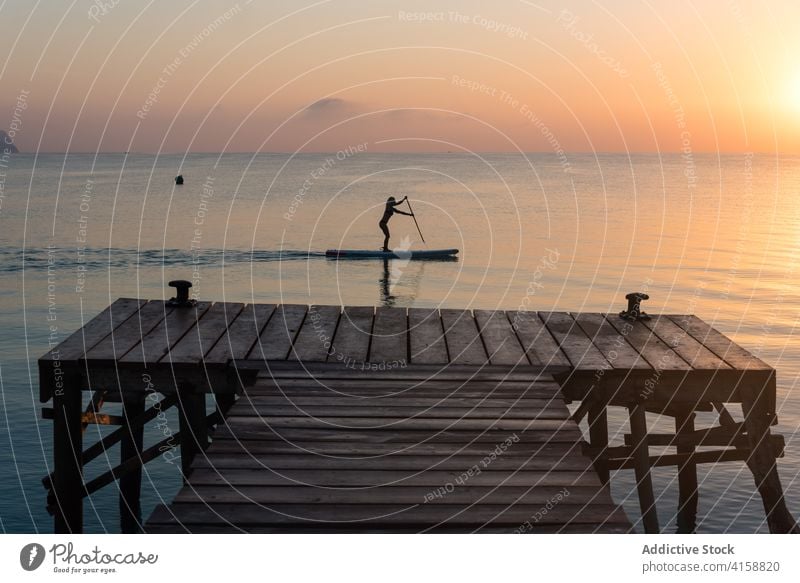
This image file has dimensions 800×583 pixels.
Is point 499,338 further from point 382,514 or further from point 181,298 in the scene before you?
point 382,514

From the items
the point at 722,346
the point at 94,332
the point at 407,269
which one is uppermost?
the point at 407,269

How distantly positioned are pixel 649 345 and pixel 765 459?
1.81 meters

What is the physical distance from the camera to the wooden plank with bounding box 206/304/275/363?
9.93 metres

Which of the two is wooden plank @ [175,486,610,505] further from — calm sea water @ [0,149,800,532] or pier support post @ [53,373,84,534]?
calm sea water @ [0,149,800,532]

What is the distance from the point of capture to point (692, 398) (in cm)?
977

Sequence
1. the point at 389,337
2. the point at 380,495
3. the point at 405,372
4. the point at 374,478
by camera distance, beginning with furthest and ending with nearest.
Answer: the point at 389,337
the point at 405,372
the point at 374,478
the point at 380,495

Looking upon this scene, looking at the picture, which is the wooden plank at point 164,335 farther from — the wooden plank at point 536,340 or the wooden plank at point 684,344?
the wooden plank at point 684,344

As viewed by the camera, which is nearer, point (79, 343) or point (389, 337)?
point (79, 343)

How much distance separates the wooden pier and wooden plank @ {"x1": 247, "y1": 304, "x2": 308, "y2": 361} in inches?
1.4

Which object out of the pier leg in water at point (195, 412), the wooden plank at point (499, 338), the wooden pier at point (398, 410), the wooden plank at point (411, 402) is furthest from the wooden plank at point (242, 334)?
the wooden plank at point (499, 338)

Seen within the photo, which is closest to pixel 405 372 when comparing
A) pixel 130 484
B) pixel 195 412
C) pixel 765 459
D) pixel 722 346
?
pixel 195 412

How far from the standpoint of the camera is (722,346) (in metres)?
10.7
